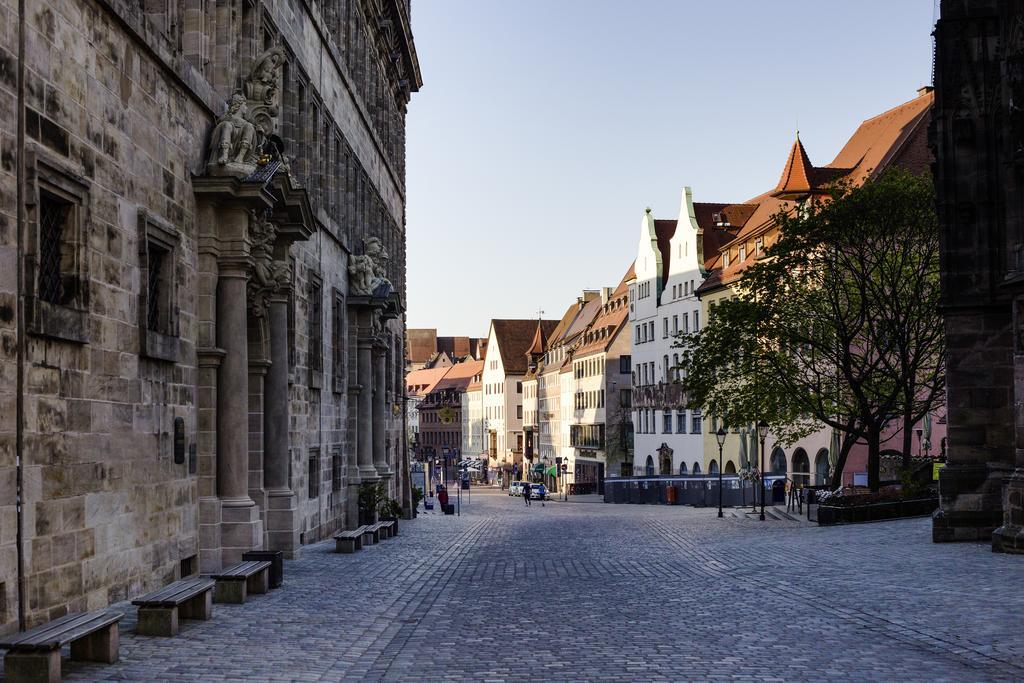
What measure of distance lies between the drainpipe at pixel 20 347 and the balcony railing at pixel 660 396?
72947mm

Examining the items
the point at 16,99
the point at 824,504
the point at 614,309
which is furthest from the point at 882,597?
the point at 614,309

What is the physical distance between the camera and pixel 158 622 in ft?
41.9

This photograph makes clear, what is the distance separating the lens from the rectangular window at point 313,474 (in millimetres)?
28103

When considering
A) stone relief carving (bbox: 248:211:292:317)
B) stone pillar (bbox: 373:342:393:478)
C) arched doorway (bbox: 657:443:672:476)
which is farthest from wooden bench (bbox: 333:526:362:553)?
arched doorway (bbox: 657:443:672:476)

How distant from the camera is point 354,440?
34.9m

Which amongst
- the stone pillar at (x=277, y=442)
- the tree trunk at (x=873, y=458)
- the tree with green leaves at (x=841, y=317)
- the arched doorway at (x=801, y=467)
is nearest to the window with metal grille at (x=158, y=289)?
the stone pillar at (x=277, y=442)

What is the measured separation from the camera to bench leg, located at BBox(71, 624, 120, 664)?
1098cm

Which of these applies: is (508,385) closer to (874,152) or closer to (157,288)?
(874,152)

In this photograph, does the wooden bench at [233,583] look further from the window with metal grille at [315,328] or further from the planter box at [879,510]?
the planter box at [879,510]

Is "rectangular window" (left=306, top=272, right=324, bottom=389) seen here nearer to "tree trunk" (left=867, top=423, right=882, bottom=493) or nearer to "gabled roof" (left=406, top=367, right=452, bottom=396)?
"tree trunk" (left=867, top=423, right=882, bottom=493)

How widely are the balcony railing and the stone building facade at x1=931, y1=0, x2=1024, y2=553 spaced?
56.0 metres

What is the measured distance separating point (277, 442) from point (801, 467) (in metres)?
48.4

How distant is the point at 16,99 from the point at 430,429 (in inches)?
6826

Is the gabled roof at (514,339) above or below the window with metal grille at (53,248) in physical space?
above
